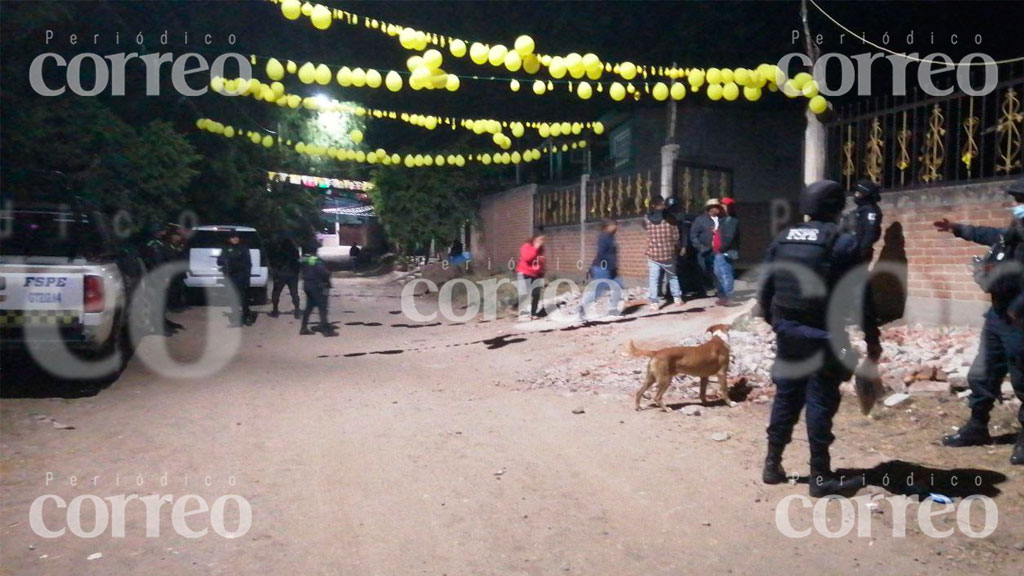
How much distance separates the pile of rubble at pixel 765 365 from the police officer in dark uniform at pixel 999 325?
4.14ft

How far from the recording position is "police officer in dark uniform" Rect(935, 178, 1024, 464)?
191 inches

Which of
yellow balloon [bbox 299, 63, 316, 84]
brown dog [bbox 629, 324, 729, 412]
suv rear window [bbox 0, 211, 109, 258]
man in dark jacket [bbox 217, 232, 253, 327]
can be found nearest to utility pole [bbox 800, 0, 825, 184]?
brown dog [bbox 629, 324, 729, 412]

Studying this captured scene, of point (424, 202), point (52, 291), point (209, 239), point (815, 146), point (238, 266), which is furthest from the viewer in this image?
point (424, 202)

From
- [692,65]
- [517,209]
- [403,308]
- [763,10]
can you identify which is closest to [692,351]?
[763,10]

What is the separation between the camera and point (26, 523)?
14.2ft

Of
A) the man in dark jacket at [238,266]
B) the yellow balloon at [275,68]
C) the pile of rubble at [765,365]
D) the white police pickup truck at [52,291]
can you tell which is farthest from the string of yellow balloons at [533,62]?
the man in dark jacket at [238,266]

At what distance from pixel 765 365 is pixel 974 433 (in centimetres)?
270

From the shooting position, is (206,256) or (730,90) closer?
(730,90)

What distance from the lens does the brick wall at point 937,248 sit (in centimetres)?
748

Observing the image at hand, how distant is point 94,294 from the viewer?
751 cm

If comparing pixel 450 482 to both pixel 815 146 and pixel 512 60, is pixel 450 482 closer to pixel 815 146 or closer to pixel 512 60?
pixel 512 60

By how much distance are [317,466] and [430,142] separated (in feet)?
78.5

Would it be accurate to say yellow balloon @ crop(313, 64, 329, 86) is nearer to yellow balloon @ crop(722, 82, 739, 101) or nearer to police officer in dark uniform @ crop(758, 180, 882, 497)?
yellow balloon @ crop(722, 82, 739, 101)

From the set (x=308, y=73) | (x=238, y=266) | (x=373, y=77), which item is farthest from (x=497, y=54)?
(x=238, y=266)
